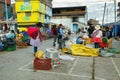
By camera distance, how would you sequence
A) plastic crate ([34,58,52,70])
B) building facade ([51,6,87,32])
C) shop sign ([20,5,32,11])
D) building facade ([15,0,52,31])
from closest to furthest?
plastic crate ([34,58,52,70]) < building facade ([15,0,52,31]) < shop sign ([20,5,32,11]) < building facade ([51,6,87,32])

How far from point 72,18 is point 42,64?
227 ft

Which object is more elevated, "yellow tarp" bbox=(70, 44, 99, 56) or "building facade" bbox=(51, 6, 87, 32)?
"building facade" bbox=(51, 6, 87, 32)

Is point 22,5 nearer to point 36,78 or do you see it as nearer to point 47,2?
point 47,2

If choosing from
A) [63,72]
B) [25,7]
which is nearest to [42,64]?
[63,72]

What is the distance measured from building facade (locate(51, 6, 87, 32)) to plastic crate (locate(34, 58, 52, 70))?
2583 inches

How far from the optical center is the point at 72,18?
78.9 meters

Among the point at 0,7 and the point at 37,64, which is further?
the point at 0,7

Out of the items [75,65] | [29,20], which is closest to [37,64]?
[75,65]

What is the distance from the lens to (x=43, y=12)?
164ft

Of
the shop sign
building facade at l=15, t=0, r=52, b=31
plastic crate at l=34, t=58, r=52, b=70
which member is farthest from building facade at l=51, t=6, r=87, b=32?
plastic crate at l=34, t=58, r=52, b=70

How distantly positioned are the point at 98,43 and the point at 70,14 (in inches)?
2483

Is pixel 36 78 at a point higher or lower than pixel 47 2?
lower

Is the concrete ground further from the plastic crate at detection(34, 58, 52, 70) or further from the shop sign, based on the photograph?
the shop sign

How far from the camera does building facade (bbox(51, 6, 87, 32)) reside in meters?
77.1
